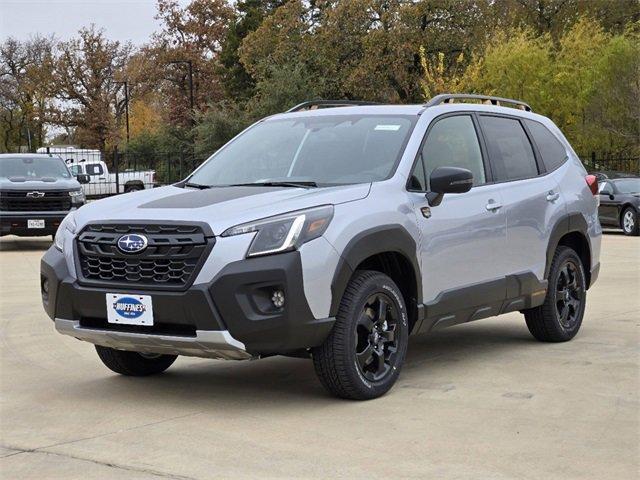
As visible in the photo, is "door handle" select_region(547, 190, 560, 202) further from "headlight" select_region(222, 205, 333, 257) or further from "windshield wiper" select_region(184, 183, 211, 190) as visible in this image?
"headlight" select_region(222, 205, 333, 257)

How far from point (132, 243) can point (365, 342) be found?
149 centimetres

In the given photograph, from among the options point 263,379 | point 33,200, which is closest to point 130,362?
point 263,379

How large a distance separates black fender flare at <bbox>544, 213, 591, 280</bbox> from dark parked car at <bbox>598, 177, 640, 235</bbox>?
15.6 m

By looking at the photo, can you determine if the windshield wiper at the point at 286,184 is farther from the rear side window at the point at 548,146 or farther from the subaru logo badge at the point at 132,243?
the rear side window at the point at 548,146

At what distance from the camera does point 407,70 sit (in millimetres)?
50719

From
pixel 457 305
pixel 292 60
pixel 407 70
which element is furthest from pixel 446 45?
pixel 457 305

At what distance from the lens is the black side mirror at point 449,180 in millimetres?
6738

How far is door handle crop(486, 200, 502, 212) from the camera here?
7414 mm

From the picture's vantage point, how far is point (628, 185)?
81.1 feet

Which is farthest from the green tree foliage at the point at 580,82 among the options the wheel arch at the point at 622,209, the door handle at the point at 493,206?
the door handle at the point at 493,206

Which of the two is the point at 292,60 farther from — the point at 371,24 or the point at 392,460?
the point at 392,460

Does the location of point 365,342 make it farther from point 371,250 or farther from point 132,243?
point 132,243

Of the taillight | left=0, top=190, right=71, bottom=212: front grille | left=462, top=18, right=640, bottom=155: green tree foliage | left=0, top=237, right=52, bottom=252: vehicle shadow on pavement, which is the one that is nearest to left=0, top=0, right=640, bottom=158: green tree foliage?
left=462, top=18, right=640, bottom=155: green tree foliage

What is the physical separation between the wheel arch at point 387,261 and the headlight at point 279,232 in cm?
27
